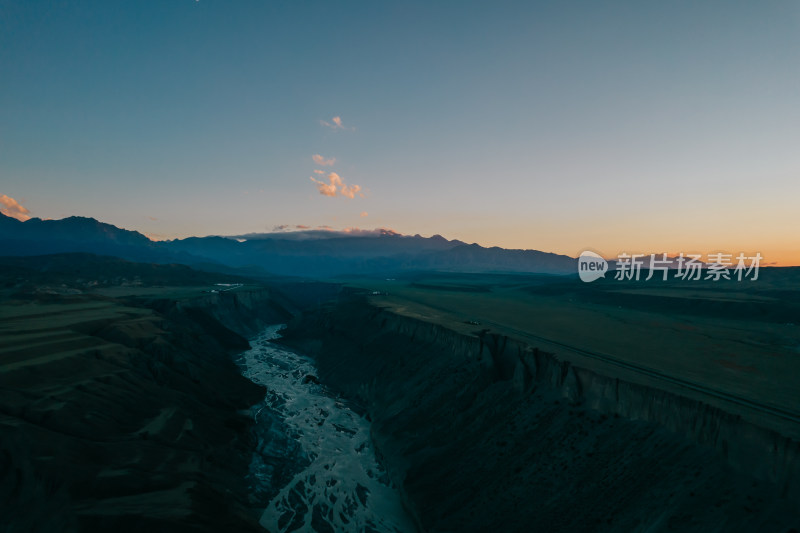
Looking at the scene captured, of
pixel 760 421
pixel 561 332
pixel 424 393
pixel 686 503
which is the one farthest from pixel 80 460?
pixel 561 332

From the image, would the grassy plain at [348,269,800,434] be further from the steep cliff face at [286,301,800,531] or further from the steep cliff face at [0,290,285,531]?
the steep cliff face at [0,290,285,531]

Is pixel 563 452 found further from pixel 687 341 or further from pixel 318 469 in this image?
pixel 687 341

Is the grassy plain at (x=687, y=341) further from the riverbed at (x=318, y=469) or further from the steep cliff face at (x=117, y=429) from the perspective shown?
the steep cliff face at (x=117, y=429)

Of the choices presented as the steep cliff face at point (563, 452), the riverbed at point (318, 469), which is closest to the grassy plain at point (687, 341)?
the steep cliff face at point (563, 452)

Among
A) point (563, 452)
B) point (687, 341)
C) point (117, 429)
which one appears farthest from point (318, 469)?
point (687, 341)

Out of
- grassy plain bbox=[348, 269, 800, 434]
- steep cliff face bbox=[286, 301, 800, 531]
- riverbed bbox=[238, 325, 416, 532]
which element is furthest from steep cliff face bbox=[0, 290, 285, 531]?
grassy plain bbox=[348, 269, 800, 434]

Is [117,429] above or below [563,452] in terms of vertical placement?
below
